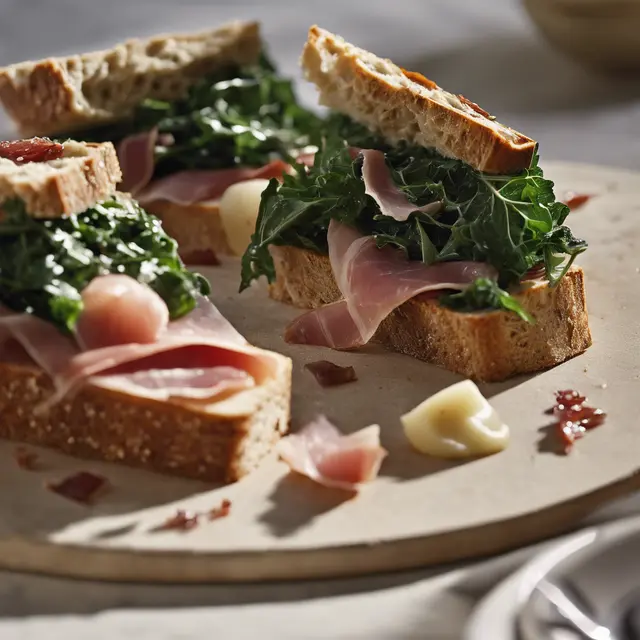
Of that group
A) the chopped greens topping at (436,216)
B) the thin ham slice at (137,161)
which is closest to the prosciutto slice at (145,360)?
the chopped greens topping at (436,216)

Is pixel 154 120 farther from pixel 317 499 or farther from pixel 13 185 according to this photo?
pixel 317 499

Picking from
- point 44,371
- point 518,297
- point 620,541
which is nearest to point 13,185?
point 44,371

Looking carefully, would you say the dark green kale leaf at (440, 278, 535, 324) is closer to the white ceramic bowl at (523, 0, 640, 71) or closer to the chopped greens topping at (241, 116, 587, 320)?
the chopped greens topping at (241, 116, 587, 320)

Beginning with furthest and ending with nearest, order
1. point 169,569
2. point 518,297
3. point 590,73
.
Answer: point 590,73, point 518,297, point 169,569

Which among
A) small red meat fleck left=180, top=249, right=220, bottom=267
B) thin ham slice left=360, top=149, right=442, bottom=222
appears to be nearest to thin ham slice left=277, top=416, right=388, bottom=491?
thin ham slice left=360, top=149, right=442, bottom=222

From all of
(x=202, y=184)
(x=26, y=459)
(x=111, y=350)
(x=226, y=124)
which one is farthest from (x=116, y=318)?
(x=226, y=124)

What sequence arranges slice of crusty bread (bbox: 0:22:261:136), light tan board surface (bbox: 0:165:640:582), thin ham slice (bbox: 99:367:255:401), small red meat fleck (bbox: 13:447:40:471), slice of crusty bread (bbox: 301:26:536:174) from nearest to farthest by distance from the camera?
light tan board surface (bbox: 0:165:640:582)
thin ham slice (bbox: 99:367:255:401)
small red meat fleck (bbox: 13:447:40:471)
slice of crusty bread (bbox: 301:26:536:174)
slice of crusty bread (bbox: 0:22:261:136)
